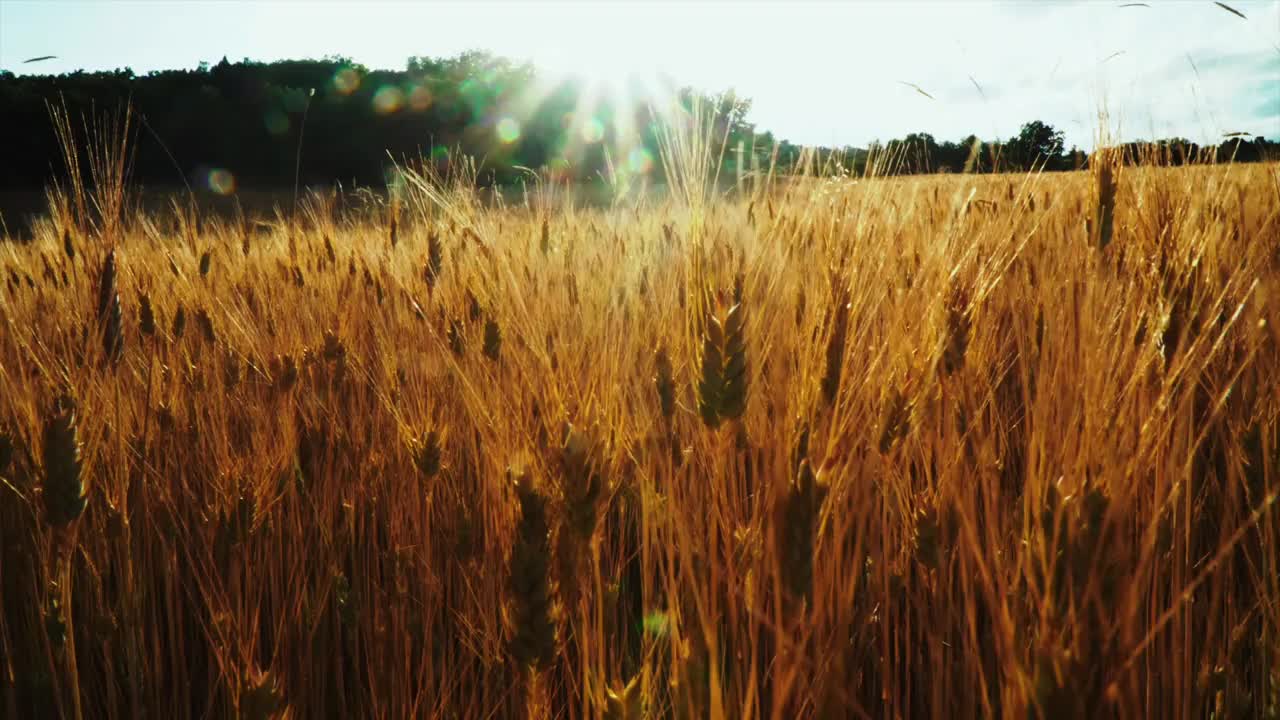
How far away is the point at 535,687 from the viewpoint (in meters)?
0.74

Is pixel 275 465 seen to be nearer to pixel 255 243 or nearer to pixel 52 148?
pixel 255 243

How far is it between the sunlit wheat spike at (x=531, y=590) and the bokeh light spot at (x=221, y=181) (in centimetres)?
2469

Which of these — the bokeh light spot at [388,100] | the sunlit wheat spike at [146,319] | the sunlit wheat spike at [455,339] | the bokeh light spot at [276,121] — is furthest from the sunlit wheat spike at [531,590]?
the bokeh light spot at [388,100]

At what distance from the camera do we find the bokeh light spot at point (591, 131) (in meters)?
21.3

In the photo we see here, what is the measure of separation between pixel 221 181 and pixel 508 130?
29.8 feet

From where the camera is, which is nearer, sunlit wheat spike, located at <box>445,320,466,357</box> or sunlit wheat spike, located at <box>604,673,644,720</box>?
sunlit wheat spike, located at <box>604,673,644,720</box>

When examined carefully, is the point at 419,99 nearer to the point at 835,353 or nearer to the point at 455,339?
the point at 455,339

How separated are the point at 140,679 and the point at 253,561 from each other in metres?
0.26

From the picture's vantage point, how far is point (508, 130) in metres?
24.4

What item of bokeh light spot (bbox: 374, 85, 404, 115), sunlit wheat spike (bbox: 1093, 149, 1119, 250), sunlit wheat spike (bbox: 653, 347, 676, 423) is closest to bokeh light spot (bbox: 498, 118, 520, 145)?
bokeh light spot (bbox: 374, 85, 404, 115)

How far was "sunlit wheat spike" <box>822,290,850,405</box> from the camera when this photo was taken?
91 centimetres

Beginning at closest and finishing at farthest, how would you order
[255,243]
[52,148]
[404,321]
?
[404,321] → [255,243] → [52,148]

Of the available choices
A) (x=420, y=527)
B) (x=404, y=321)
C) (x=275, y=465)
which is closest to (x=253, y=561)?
(x=275, y=465)

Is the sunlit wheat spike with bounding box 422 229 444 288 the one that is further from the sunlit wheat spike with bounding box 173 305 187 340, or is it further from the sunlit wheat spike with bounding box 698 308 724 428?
the sunlit wheat spike with bounding box 698 308 724 428
